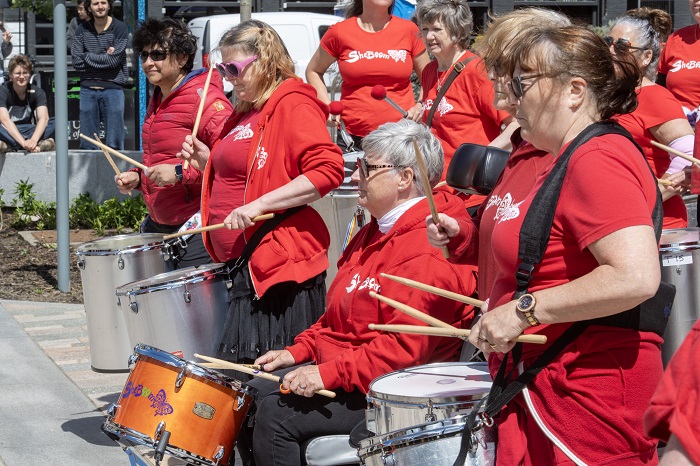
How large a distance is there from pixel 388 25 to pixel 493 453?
4.09 meters

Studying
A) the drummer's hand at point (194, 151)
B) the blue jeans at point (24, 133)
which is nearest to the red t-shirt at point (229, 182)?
the drummer's hand at point (194, 151)

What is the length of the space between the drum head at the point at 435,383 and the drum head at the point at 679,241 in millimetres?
939

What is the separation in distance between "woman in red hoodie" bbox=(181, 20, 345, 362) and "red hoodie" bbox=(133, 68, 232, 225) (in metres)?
0.79

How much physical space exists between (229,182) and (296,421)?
1.30 metres

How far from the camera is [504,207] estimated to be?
2.73 metres

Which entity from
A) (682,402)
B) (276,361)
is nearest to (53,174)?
(276,361)

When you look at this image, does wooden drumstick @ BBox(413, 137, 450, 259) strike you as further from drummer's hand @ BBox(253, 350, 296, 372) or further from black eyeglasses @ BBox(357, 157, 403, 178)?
drummer's hand @ BBox(253, 350, 296, 372)

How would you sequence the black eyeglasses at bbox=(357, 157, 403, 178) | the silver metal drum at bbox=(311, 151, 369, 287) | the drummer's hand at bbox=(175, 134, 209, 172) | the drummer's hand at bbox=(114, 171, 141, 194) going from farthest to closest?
1. the drummer's hand at bbox=(114, 171, 141, 194)
2. the silver metal drum at bbox=(311, 151, 369, 287)
3. the drummer's hand at bbox=(175, 134, 209, 172)
4. the black eyeglasses at bbox=(357, 157, 403, 178)

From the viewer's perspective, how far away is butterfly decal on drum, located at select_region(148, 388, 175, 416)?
357 cm

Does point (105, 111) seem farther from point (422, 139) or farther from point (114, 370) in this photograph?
point (422, 139)

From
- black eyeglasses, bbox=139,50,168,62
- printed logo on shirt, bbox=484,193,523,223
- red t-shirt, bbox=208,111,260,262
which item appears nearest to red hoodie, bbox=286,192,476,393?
printed logo on shirt, bbox=484,193,523,223

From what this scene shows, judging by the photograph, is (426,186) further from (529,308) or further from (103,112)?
(103,112)

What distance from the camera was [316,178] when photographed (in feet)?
13.5

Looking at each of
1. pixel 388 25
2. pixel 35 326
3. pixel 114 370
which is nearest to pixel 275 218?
pixel 114 370
